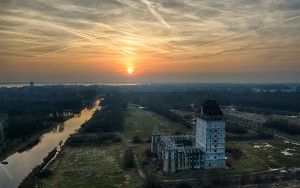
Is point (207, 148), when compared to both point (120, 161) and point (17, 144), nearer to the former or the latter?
point (120, 161)

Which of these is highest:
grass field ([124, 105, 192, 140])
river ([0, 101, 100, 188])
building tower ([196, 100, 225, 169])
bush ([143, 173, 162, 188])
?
building tower ([196, 100, 225, 169])

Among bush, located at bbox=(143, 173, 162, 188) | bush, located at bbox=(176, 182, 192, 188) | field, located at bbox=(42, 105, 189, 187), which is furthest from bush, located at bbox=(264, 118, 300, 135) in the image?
bush, located at bbox=(143, 173, 162, 188)

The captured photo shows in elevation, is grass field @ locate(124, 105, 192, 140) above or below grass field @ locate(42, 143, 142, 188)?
above

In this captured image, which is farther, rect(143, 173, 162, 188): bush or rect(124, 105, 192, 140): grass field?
rect(124, 105, 192, 140): grass field

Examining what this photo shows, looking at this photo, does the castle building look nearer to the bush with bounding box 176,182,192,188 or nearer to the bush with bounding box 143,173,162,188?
the bush with bounding box 176,182,192,188

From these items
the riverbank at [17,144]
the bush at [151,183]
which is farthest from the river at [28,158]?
the bush at [151,183]

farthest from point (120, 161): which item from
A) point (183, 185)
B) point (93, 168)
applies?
point (183, 185)

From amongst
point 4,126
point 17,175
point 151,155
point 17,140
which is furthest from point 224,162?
point 4,126
